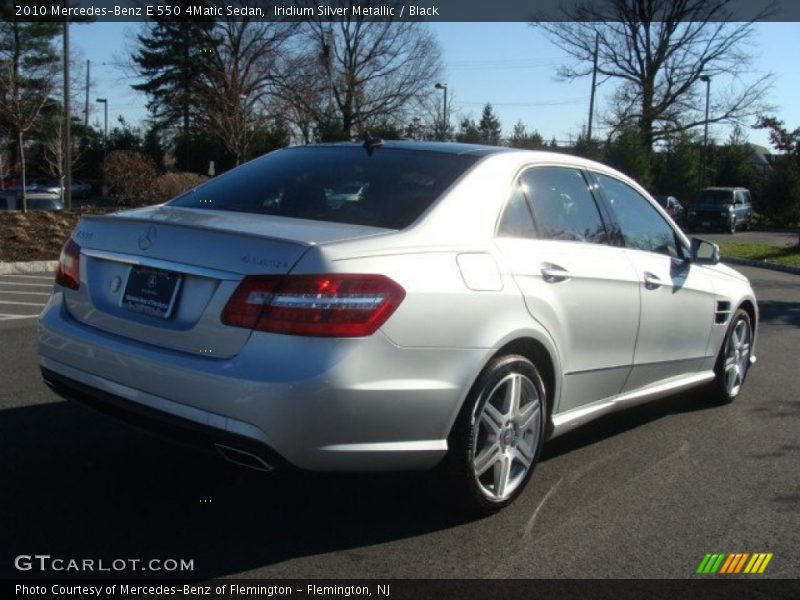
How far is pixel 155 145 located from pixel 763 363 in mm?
51615

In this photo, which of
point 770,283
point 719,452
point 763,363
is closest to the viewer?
point 719,452

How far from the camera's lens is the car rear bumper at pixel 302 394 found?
316 cm

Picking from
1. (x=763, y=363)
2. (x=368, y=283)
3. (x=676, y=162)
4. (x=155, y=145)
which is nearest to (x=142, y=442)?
(x=368, y=283)

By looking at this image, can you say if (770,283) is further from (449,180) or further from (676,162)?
(676,162)

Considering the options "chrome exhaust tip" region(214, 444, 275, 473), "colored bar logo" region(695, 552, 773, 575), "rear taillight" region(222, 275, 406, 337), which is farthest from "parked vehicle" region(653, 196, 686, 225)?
"chrome exhaust tip" region(214, 444, 275, 473)

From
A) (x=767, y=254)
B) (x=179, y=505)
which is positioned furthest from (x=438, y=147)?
(x=767, y=254)

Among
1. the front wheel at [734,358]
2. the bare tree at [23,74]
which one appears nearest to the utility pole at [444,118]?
the bare tree at [23,74]

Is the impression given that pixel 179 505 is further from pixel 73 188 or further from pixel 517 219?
pixel 73 188

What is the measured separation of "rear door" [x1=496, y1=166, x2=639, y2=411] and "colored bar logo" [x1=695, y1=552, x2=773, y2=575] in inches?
40.5

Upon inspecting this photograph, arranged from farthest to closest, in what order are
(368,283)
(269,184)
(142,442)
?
(142,442), (269,184), (368,283)

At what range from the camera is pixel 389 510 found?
3920 mm

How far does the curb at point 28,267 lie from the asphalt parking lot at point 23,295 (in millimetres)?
389

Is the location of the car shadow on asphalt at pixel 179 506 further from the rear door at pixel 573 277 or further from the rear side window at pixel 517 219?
the rear side window at pixel 517 219

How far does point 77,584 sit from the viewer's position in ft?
10.1
